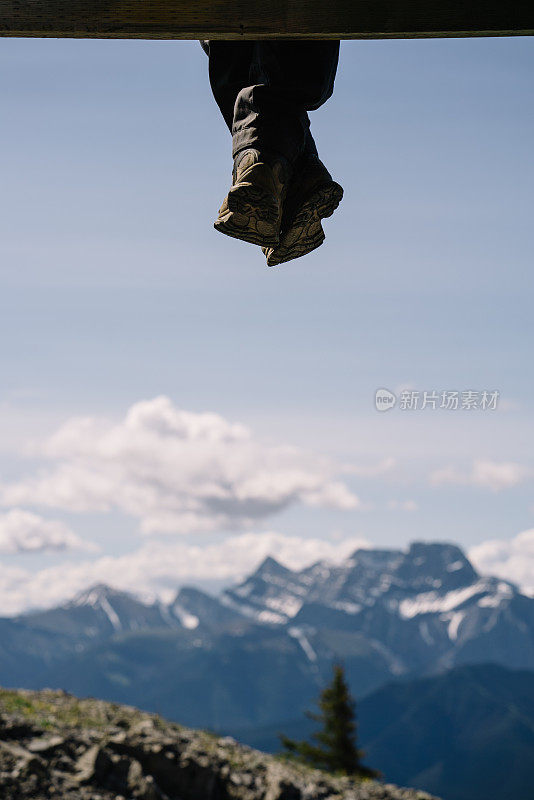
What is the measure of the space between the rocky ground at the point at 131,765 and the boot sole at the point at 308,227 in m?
10.4

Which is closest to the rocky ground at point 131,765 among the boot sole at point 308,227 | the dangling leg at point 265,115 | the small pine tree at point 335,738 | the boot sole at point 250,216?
the boot sole at point 308,227

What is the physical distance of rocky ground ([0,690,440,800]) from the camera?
1237 centimetres

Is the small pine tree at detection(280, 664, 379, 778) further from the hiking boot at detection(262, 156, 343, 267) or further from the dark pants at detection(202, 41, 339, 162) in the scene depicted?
the dark pants at detection(202, 41, 339, 162)

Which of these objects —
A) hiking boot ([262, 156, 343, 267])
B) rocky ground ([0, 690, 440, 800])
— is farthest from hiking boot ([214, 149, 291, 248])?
rocky ground ([0, 690, 440, 800])

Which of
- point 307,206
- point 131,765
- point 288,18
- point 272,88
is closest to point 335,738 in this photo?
point 131,765

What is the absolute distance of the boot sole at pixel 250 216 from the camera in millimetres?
3463

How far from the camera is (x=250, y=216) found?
3.52 metres

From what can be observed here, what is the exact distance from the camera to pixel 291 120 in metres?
3.86

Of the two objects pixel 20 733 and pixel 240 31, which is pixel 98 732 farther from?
pixel 240 31

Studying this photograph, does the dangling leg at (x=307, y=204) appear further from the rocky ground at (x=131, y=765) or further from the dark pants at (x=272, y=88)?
the rocky ground at (x=131, y=765)

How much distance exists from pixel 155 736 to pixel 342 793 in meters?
3.80

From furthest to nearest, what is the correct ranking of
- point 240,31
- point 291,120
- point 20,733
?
point 20,733, point 291,120, point 240,31

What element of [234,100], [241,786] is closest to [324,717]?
[241,786]

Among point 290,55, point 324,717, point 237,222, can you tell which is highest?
point 290,55
